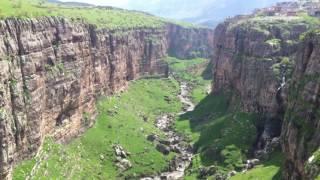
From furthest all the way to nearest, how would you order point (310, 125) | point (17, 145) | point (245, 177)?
point (245, 177), point (17, 145), point (310, 125)

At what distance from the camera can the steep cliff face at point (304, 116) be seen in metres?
128

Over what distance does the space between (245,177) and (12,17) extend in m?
87.0

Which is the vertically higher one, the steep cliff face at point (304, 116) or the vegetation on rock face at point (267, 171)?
the steep cliff face at point (304, 116)

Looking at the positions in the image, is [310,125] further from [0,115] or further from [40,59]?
[40,59]

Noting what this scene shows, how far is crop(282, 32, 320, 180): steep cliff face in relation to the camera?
128 m

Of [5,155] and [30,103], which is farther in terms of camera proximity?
[30,103]

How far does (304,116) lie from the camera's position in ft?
445

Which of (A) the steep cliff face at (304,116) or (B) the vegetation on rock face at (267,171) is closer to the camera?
(A) the steep cliff face at (304,116)

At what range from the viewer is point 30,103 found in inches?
6900

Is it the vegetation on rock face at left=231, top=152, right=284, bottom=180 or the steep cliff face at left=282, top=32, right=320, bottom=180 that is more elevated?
the steep cliff face at left=282, top=32, right=320, bottom=180

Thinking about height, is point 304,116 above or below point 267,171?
above

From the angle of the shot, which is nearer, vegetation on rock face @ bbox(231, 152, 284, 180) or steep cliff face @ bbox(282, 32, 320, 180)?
steep cliff face @ bbox(282, 32, 320, 180)

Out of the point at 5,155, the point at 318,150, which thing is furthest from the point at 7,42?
the point at 318,150

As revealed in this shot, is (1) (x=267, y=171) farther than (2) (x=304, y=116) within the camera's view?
Yes
